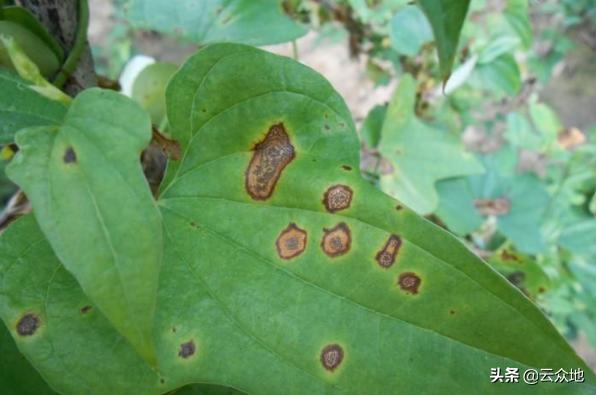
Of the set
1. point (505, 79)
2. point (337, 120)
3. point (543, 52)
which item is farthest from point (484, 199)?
point (543, 52)

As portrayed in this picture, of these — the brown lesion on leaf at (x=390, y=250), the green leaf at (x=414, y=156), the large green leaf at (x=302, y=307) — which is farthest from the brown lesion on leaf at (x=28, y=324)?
the green leaf at (x=414, y=156)

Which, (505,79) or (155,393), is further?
(505,79)

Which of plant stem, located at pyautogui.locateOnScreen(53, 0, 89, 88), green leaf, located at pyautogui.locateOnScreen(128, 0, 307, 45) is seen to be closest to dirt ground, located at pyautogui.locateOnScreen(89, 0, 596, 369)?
green leaf, located at pyautogui.locateOnScreen(128, 0, 307, 45)

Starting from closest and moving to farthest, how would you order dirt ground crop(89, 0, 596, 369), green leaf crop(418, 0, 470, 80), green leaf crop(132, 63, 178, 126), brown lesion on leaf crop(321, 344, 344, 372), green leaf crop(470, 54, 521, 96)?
green leaf crop(418, 0, 470, 80)
brown lesion on leaf crop(321, 344, 344, 372)
green leaf crop(132, 63, 178, 126)
green leaf crop(470, 54, 521, 96)
dirt ground crop(89, 0, 596, 369)

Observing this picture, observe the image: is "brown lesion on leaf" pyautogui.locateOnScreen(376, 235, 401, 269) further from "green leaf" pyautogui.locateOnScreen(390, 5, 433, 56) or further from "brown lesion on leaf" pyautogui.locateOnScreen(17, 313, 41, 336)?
"green leaf" pyautogui.locateOnScreen(390, 5, 433, 56)

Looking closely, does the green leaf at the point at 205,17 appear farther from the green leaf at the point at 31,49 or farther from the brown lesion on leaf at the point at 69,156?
the brown lesion on leaf at the point at 69,156

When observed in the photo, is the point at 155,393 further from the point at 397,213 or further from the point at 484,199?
the point at 484,199
